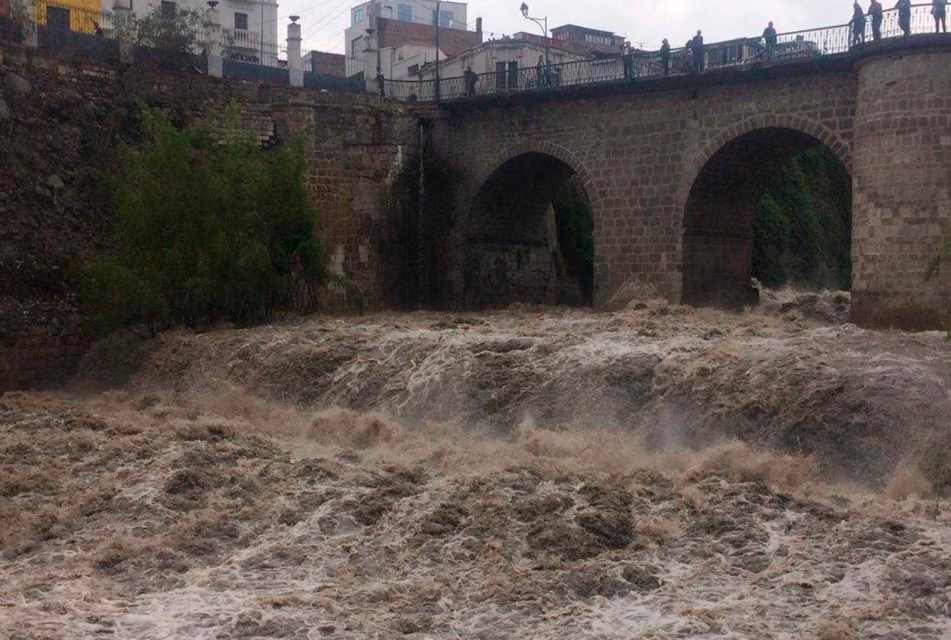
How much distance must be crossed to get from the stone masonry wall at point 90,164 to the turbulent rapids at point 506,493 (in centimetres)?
324

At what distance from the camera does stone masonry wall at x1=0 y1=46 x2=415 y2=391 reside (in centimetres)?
2019

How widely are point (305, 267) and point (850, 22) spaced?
32.3 ft

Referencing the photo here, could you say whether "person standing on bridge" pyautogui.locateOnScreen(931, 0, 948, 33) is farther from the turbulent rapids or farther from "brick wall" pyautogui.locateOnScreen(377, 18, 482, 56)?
"brick wall" pyautogui.locateOnScreen(377, 18, 482, 56)

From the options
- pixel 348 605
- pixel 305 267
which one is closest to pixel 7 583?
pixel 348 605

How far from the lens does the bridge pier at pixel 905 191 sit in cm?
1750

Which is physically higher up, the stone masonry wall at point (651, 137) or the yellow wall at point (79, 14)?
the yellow wall at point (79, 14)

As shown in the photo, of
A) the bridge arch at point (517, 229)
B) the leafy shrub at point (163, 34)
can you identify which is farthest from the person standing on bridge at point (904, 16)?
the leafy shrub at point (163, 34)

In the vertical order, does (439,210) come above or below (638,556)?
above

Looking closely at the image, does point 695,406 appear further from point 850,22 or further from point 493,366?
point 850,22

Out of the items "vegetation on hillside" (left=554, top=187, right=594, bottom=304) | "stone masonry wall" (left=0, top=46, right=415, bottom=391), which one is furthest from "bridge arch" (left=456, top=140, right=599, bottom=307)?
"stone masonry wall" (left=0, top=46, right=415, bottom=391)

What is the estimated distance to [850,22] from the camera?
18703mm

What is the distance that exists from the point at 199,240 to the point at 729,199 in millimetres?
9758

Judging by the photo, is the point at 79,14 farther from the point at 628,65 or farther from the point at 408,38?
the point at 408,38

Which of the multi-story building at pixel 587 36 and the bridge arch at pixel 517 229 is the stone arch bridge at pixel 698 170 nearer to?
the bridge arch at pixel 517 229
